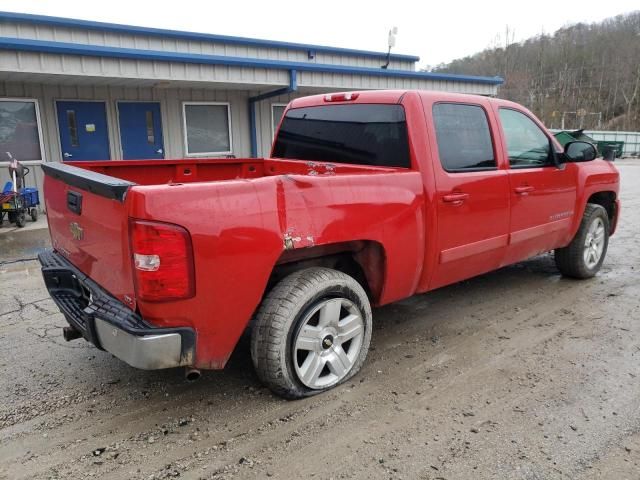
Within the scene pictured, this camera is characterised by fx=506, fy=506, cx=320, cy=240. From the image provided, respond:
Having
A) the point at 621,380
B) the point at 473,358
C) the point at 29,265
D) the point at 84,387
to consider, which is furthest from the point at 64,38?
the point at 621,380

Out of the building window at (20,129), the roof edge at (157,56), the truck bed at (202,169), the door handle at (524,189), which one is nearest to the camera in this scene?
the truck bed at (202,169)

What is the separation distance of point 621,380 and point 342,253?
79.0 inches

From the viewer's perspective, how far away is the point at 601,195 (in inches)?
224

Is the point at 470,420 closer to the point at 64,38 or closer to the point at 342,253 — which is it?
the point at 342,253

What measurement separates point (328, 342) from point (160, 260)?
121 cm

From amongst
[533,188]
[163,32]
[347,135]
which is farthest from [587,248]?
[163,32]

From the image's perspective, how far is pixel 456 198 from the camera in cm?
371

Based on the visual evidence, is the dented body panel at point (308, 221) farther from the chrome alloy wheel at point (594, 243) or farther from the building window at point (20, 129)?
the building window at point (20, 129)

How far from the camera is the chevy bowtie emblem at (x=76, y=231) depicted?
9.98 feet

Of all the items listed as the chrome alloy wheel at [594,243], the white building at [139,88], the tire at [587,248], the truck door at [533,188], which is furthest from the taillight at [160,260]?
the white building at [139,88]

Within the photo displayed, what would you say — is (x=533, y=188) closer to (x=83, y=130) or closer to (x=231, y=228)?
(x=231, y=228)

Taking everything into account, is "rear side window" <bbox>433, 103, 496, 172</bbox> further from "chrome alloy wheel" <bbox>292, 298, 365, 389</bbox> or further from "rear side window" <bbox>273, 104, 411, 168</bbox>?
"chrome alloy wheel" <bbox>292, 298, 365, 389</bbox>

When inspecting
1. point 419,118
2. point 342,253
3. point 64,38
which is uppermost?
point 64,38

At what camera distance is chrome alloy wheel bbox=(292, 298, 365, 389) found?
119 inches
